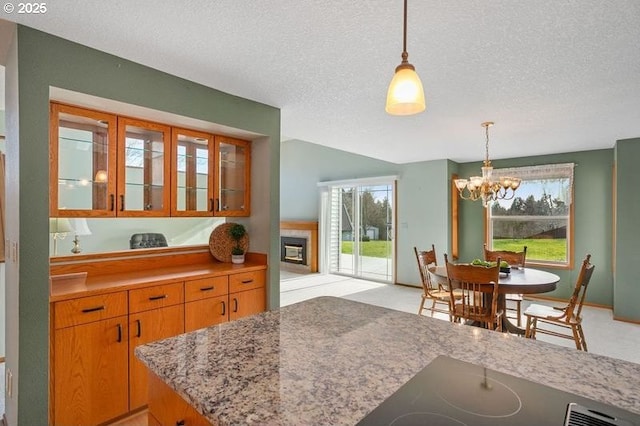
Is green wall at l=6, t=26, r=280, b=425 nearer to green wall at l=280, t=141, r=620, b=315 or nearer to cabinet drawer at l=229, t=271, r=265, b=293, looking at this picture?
cabinet drawer at l=229, t=271, r=265, b=293

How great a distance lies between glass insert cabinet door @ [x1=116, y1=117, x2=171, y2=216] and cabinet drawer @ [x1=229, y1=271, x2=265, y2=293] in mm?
777

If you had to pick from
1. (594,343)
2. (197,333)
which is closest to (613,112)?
(594,343)

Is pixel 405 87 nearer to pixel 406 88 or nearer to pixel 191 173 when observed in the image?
pixel 406 88

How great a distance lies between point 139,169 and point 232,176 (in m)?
0.86

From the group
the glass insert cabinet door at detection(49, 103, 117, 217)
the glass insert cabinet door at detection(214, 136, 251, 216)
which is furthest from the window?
the glass insert cabinet door at detection(49, 103, 117, 217)

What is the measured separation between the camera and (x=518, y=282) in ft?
10.2

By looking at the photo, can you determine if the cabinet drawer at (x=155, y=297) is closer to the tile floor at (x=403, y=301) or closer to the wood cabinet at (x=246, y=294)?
the wood cabinet at (x=246, y=294)

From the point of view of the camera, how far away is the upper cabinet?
221 cm

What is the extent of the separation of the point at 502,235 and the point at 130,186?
5710 mm

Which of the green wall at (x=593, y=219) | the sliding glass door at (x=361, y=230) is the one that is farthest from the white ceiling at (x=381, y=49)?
the sliding glass door at (x=361, y=230)

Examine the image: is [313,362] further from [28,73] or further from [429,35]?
[28,73]

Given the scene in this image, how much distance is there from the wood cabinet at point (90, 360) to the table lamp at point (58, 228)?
121 centimetres

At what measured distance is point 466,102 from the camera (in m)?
3.00

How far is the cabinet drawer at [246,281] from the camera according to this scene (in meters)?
2.85
